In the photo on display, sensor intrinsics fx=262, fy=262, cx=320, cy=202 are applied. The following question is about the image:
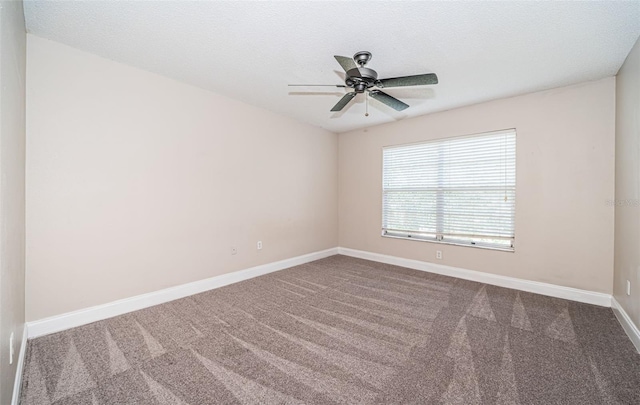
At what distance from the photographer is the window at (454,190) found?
3.62 metres

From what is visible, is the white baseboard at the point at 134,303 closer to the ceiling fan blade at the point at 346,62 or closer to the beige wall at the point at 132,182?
the beige wall at the point at 132,182

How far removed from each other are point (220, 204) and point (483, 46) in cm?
338

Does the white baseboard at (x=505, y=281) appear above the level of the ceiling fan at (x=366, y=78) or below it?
below

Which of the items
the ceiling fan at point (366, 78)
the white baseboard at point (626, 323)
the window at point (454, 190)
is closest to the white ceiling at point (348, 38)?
the ceiling fan at point (366, 78)

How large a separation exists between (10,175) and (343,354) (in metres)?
2.49

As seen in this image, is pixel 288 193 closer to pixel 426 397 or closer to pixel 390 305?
pixel 390 305

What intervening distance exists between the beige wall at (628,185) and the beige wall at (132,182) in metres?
4.02

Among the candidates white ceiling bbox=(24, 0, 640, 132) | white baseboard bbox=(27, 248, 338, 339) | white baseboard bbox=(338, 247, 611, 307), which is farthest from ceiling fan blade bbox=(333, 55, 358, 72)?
white baseboard bbox=(338, 247, 611, 307)

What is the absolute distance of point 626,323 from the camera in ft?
7.79

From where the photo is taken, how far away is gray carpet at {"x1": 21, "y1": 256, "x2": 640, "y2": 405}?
1.64 meters

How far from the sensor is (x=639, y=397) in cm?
159

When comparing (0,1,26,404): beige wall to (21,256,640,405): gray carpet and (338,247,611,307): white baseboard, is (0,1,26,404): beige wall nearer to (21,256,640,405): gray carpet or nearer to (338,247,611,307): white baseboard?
(21,256,640,405): gray carpet

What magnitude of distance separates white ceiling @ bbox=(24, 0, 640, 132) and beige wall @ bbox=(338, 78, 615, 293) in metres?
→ 0.33

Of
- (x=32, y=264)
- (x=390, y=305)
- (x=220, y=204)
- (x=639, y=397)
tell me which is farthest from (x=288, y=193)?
(x=639, y=397)
